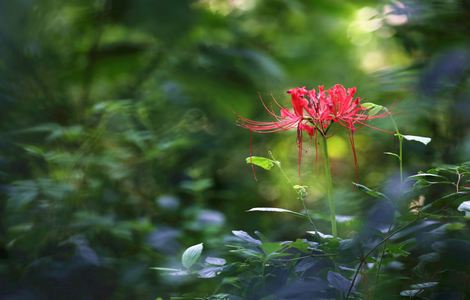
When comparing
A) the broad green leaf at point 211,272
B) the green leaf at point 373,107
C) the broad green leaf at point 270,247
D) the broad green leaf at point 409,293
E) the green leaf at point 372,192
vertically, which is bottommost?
the broad green leaf at point 409,293

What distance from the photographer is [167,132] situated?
4.94 ft

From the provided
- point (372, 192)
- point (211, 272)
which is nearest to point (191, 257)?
point (211, 272)

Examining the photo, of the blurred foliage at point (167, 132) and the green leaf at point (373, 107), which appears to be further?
the blurred foliage at point (167, 132)

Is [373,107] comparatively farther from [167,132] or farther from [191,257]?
[167,132]

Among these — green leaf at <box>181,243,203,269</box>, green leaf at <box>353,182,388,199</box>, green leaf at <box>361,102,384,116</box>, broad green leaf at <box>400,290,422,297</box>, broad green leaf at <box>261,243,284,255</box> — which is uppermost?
green leaf at <box>361,102,384,116</box>

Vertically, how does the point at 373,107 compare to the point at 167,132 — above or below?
above

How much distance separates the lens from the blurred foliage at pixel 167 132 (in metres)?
1.00

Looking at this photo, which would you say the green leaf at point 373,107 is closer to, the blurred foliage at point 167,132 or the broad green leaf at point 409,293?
the blurred foliage at point 167,132

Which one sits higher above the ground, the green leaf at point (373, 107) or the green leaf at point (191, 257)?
the green leaf at point (373, 107)

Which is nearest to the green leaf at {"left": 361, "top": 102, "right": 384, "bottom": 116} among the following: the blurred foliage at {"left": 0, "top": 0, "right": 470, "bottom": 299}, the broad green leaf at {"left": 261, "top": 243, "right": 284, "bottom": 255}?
the blurred foliage at {"left": 0, "top": 0, "right": 470, "bottom": 299}

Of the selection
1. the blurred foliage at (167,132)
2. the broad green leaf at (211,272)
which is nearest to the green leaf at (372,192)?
the blurred foliage at (167,132)

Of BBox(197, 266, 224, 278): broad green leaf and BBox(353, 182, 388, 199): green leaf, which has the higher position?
BBox(353, 182, 388, 199): green leaf

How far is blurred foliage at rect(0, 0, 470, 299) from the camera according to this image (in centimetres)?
100

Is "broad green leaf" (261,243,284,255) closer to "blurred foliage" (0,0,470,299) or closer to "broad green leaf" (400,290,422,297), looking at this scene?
"blurred foliage" (0,0,470,299)
